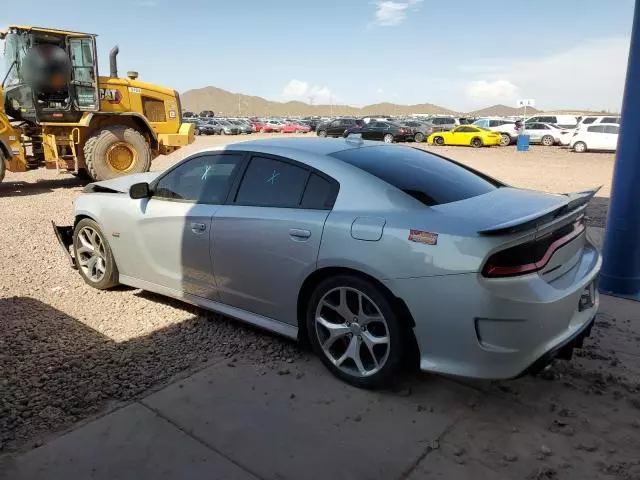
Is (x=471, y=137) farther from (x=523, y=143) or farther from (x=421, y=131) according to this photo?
(x=421, y=131)

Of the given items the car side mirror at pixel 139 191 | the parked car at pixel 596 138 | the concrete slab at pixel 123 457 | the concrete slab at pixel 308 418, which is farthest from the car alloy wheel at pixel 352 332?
the parked car at pixel 596 138

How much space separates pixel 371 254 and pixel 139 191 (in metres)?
2.25

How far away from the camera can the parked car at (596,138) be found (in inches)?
925

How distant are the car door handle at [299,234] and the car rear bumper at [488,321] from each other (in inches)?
26.5

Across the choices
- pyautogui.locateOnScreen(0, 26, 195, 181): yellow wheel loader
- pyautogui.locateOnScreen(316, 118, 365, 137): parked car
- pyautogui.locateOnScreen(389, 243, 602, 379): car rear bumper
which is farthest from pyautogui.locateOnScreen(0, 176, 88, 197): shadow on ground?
pyautogui.locateOnScreen(316, 118, 365, 137): parked car

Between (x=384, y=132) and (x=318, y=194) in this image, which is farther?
(x=384, y=132)

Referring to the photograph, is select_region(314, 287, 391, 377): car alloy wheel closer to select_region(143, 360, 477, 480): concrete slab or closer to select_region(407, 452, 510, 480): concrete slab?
select_region(143, 360, 477, 480): concrete slab

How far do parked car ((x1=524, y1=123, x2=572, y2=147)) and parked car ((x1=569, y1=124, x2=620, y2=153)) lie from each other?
436cm

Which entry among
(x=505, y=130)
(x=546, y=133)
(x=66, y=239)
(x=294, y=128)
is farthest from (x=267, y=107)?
(x=66, y=239)

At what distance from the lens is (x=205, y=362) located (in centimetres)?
353

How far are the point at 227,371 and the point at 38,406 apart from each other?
1129 mm

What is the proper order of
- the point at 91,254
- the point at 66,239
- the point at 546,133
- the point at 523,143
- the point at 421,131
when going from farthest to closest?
the point at 421,131 → the point at 546,133 → the point at 523,143 → the point at 66,239 → the point at 91,254

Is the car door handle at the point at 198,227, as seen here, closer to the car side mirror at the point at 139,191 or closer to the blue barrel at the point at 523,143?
the car side mirror at the point at 139,191

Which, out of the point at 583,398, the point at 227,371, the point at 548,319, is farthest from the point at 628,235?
the point at 227,371
